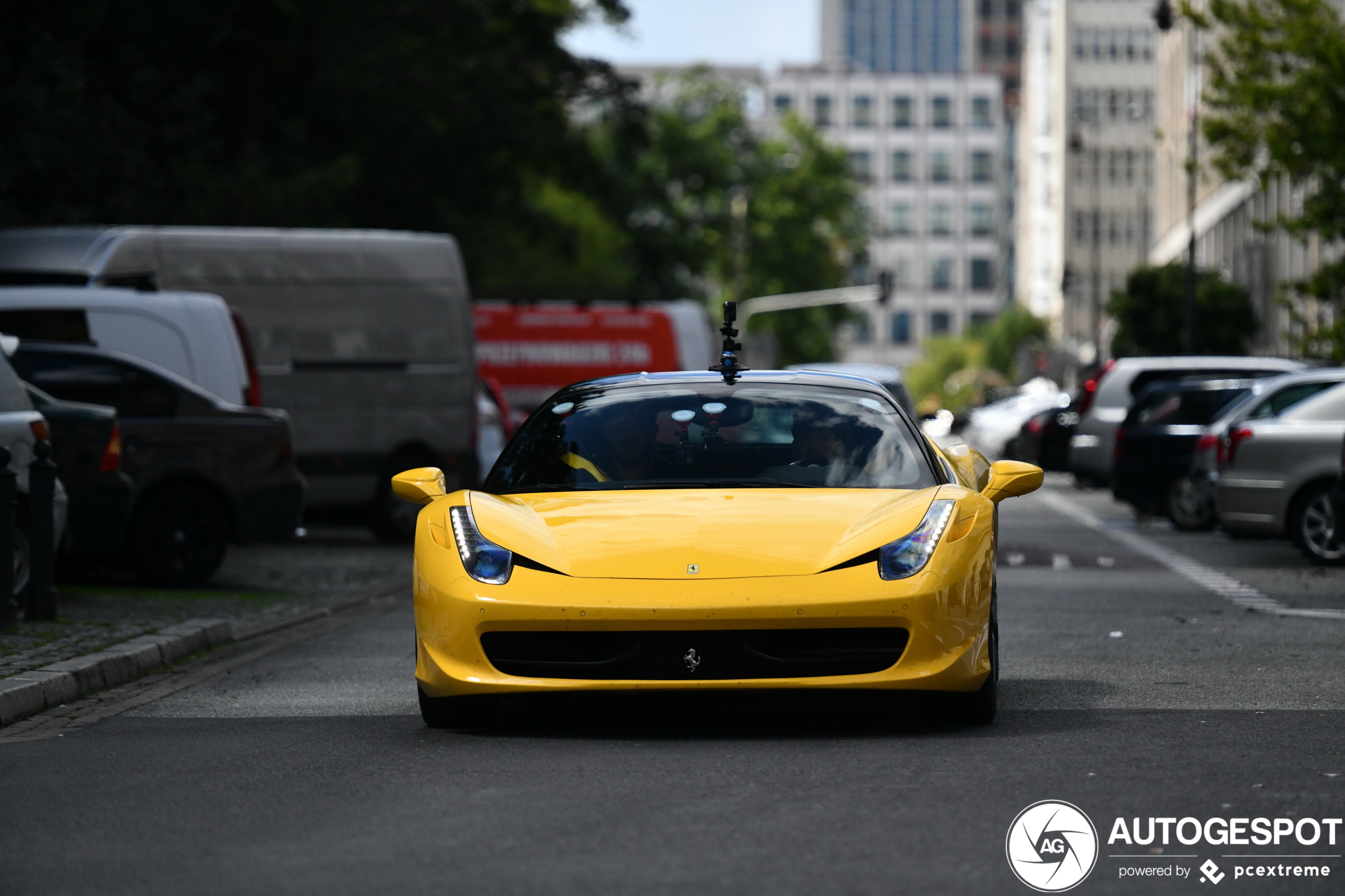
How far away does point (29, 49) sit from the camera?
1031 inches

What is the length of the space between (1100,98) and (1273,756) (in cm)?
11980

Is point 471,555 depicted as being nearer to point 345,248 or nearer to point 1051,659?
point 1051,659

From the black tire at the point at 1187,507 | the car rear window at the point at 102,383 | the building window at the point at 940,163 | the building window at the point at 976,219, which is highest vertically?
the building window at the point at 940,163

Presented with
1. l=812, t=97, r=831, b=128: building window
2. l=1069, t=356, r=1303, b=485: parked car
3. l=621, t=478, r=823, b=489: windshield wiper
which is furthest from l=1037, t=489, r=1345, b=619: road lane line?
l=812, t=97, r=831, b=128: building window

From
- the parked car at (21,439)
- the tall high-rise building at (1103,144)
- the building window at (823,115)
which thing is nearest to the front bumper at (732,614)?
the parked car at (21,439)

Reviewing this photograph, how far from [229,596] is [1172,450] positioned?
11424 millimetres

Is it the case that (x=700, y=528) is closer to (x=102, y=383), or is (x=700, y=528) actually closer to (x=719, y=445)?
(x=719, y=445)

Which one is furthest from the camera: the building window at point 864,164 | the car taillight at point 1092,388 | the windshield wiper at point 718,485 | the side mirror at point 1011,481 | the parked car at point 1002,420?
the building window at point 864,164

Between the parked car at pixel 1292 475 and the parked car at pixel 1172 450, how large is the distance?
4.35 meters

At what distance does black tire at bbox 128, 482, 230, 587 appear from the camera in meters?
15.5

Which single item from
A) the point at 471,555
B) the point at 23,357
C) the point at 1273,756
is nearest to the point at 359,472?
the point at 23,357

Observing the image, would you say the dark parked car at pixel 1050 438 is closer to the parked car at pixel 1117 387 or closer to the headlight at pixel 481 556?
the parked car at pixel 1117 387

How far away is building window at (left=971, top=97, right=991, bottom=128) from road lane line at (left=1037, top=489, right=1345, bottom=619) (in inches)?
5821

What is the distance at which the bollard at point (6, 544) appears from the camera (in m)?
11.6
